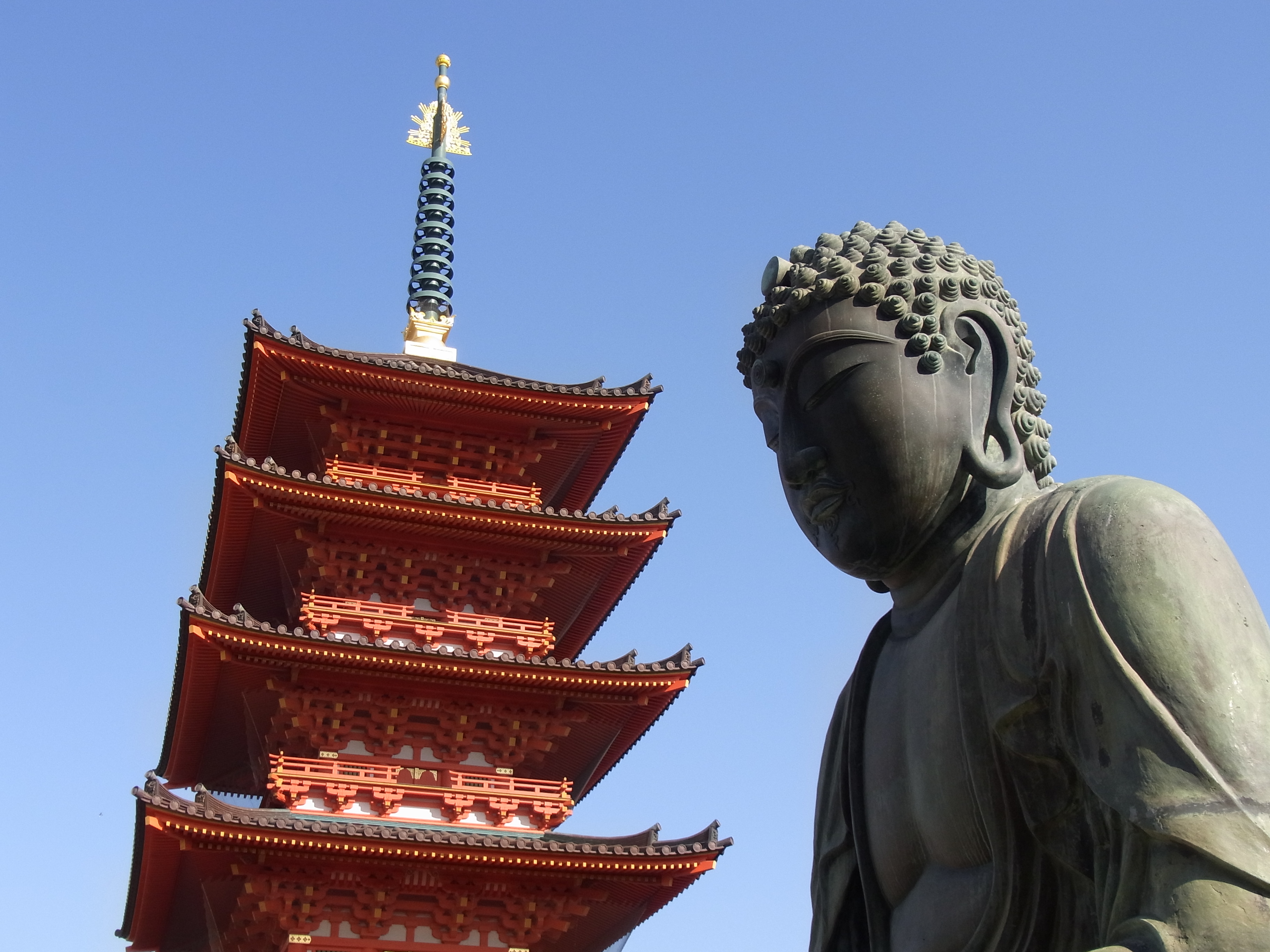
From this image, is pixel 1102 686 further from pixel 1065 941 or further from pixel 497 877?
pixel 497 877

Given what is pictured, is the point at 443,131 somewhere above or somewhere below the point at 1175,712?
above

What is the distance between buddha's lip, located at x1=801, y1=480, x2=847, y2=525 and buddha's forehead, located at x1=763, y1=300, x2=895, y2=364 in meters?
0.31

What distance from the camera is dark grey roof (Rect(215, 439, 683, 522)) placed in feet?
61.7

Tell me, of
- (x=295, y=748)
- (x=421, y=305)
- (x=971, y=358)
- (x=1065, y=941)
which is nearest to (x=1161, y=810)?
(x=1065, y=941)

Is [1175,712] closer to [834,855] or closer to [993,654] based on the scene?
[993,654]

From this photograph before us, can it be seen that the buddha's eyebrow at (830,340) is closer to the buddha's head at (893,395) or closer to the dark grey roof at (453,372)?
the buddha's head at (893,395)

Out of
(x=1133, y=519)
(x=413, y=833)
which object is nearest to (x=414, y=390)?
(x=413, y=833)

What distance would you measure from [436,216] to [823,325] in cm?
2665

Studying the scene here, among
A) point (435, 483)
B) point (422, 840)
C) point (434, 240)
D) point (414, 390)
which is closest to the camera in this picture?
point (422, 840)

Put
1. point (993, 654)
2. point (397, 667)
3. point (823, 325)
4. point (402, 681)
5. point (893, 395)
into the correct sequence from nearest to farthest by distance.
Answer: point (993, 654) → point (893, 395) → point (823, 325) → point (397, 667) → point (402, 681)

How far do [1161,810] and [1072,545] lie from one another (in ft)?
1.62

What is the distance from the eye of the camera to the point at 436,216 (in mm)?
28953

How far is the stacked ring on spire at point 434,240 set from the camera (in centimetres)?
2631

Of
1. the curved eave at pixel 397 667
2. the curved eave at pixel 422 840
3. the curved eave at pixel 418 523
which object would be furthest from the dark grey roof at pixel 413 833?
the curved eave at pixel 418 523
